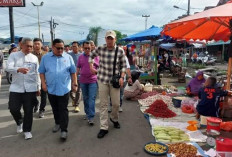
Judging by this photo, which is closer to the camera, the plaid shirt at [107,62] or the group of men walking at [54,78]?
the group of men walking at [54,78]

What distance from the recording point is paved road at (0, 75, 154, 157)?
148 inches

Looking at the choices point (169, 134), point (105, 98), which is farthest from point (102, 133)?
point (169, 134)

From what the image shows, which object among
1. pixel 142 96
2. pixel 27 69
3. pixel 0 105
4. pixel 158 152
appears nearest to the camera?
pixel 158 152

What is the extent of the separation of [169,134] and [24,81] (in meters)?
3.10

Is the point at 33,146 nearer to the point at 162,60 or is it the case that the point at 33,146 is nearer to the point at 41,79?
the point at 41,79

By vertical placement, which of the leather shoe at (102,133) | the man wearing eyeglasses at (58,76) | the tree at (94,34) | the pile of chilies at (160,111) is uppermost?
the tree at (94,34)

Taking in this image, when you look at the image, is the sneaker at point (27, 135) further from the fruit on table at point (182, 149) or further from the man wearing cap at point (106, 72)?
the fruit on table at point (182, 149)

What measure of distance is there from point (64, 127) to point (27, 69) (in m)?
1.34

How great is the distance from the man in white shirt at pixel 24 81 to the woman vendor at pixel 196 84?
5252 mm

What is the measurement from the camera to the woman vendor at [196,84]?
720 cm

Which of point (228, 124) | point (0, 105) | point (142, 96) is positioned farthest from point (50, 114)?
point (228, 124)

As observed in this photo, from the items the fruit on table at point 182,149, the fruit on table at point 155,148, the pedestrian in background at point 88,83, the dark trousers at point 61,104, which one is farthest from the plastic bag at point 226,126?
the dark trousers at point 61,104

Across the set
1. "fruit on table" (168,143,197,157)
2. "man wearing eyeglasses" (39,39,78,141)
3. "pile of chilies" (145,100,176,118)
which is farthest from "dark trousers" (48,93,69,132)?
"pile of chilies" (145,100,176,118)

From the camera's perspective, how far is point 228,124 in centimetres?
477
